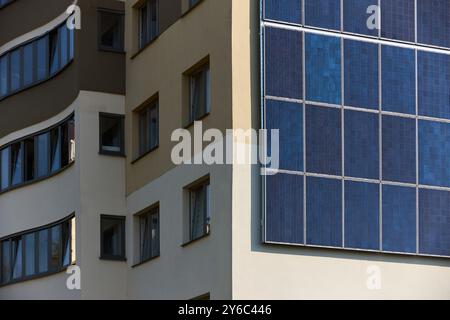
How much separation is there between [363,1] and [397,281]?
596cm

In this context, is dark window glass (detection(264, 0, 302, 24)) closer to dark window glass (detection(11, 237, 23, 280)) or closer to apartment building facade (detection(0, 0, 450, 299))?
apartment building facade (detection(0, 0, 450, 299))

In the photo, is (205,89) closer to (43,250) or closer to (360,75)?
(360,75)

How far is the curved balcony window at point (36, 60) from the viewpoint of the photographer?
34375 millimetres

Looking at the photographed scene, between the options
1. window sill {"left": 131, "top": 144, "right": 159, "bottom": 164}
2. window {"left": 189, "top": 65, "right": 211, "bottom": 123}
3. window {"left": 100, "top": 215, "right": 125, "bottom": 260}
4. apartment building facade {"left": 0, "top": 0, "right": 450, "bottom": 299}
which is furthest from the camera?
window {"left": 100, "top": 215, "right": 125, "bottom": 260}

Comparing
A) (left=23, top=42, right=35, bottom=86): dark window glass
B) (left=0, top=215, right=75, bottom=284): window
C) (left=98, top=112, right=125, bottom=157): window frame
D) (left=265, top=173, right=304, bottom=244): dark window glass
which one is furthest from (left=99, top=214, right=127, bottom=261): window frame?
(left=265, top=173, right=304, bottom=244): dark window glass

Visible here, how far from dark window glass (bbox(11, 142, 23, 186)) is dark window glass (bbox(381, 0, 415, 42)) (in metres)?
10.9

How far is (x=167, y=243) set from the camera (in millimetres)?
30234

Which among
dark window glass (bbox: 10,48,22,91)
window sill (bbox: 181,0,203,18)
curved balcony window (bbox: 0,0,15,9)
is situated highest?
curved balcony window (bbox: 0,0,15,9)

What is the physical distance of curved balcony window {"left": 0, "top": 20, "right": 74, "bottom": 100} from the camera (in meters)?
34.4

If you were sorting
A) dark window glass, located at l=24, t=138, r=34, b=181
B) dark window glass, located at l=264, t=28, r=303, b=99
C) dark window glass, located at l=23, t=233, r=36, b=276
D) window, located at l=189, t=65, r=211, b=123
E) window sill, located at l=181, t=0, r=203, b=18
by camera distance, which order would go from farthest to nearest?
dark window glass, located at l=24, t=138, r=34, b=181 < dark window glass, located at l=23, t=233, r=36, b=276 < window sill, located at l=181, t=0, r=203, b=18 < window, located at l=189, t=65, r=211, b=123 < dark window glass, located at l=264, t=28, r=303, b=99

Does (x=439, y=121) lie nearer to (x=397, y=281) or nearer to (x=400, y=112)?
(x=400, y=112)

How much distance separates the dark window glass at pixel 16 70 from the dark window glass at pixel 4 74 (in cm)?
25

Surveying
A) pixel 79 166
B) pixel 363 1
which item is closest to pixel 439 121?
pixel 363 1
